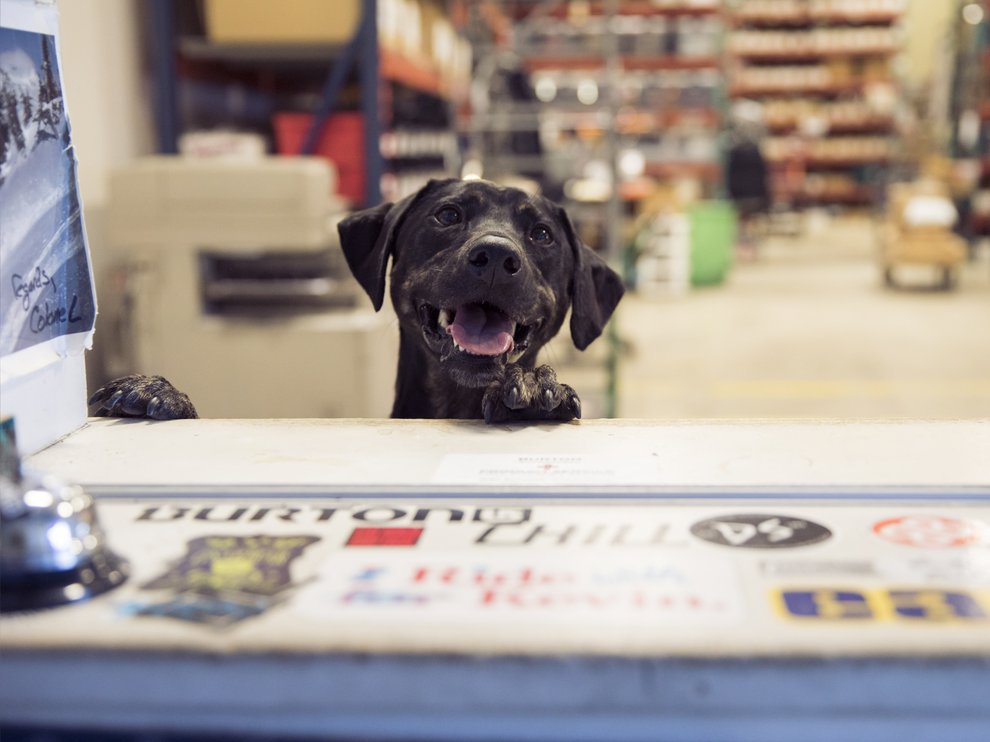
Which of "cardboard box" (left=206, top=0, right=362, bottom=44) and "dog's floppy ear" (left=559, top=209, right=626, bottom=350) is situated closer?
"dog's floppy ear" (left=559, top=209, right=626, bottom=350)

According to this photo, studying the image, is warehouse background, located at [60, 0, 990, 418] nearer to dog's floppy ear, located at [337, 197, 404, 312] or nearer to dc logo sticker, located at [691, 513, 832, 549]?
dog's floppy ear, located at [337, 197, 404, 312]

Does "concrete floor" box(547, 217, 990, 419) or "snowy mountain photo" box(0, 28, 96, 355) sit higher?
"snowy mountain photo" box(0, 28, 96, 355)

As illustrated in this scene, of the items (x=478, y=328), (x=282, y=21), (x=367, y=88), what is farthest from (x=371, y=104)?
(x=478, y=328)

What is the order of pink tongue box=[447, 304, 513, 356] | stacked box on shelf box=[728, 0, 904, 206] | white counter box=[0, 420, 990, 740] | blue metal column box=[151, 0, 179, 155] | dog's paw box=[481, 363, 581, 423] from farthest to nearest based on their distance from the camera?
stacked box on shelf box=[728, 0, 904, 206]
blue metal column box=[151, 0, 179, 155]
pink tongue box=[447, 304, 513, 356]
dog's paw box=[481, 363, 581, 423]
white counter box=[0, 420, 990, 740]

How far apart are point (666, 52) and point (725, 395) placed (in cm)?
787

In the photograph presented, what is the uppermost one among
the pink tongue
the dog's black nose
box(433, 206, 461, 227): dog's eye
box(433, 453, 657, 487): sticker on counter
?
box(433, 206, 461, 227): dog's eye

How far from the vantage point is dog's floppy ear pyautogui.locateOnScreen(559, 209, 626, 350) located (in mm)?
1975

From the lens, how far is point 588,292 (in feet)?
6.60

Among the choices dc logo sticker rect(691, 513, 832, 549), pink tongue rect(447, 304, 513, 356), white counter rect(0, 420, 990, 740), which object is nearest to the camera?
white counter rect(0, 420, 990, 740)

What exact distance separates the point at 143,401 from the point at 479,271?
66 cm

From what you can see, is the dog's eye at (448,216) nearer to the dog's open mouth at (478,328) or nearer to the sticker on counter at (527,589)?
the dog's open mouth at (478,328)

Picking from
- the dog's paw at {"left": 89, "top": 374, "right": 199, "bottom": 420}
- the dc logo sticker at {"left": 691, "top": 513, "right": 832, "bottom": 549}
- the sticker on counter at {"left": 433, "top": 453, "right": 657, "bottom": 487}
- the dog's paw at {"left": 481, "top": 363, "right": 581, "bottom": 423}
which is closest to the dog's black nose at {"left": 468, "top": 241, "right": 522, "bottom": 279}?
the dog's paw at {"left": 481, "top": 363, "right": 581, "bottom": 423}

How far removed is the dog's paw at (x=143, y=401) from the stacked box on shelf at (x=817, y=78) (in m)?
16.0

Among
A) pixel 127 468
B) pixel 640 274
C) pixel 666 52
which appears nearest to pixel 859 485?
pixel 127 468
